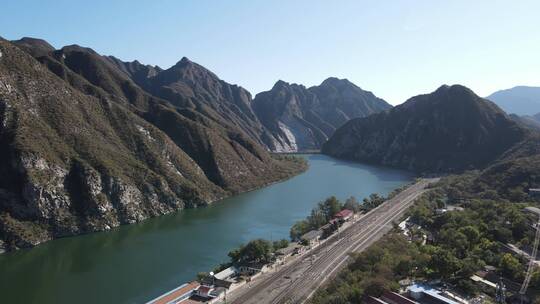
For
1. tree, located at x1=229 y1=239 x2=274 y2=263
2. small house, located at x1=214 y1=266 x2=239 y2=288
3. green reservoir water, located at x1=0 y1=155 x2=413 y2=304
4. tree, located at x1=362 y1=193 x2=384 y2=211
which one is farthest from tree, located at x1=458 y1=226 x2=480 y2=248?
tree, located at x1=362 y1=193 x2=384 y2=211

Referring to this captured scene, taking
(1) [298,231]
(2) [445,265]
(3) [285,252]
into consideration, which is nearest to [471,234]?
(2) [445,265]

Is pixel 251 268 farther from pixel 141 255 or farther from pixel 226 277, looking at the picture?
pixel 141 255

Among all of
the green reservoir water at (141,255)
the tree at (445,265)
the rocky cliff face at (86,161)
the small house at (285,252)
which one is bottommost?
the green reservoir water at (141,255)

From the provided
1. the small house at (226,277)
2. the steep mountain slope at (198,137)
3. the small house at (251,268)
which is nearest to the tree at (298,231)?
the small house at (251,268)

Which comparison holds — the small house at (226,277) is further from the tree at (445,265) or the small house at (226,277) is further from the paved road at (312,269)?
the tree at (445,265)

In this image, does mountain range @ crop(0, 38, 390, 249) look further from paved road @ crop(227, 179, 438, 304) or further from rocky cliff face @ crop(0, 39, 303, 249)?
paved road @ crop(227, 179, 438, 304)
